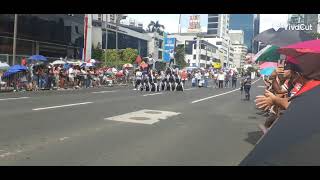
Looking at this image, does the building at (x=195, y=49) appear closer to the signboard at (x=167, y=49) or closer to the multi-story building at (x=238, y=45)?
the multi-story building at (x=238, y=45)

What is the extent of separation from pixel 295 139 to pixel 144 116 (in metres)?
10.9

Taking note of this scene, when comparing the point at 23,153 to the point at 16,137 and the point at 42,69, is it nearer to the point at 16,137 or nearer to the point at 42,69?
the point at 16,137

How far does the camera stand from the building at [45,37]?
3841 centimetres

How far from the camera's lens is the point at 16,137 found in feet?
28.4

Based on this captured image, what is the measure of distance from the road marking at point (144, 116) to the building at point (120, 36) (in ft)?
115

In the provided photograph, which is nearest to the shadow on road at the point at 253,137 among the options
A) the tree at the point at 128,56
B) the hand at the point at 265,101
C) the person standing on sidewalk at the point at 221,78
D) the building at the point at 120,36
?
the hand at the point at 265,101

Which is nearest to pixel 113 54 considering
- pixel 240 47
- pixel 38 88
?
pixel 38 88

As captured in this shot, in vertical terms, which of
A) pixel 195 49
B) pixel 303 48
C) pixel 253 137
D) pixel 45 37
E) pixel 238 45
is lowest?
pixel 253 137

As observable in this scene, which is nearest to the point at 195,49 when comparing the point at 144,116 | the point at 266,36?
the point at 144,116

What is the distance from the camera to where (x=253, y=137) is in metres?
10.1

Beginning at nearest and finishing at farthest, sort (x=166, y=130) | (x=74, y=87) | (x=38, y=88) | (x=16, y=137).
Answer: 1. (x=16, y=137)
2. (x=166, y=130)
3. (x=38, y=88)
4. (x=74, y=87)

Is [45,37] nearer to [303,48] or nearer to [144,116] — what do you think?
[144,116]

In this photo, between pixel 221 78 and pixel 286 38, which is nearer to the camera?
pixel 286 38
